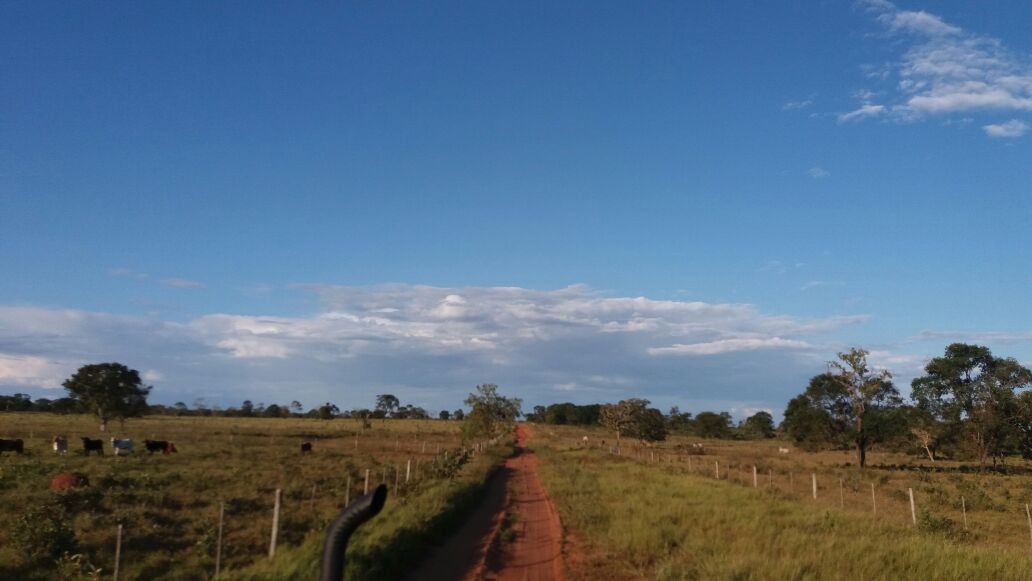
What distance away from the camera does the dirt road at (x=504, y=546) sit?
13.5 m

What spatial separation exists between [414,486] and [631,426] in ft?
185

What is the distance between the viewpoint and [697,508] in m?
20.0

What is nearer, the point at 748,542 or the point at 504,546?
the point at 748,542

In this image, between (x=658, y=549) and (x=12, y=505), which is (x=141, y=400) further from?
(x=658, y=549)

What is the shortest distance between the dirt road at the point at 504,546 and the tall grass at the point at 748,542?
0.75 m

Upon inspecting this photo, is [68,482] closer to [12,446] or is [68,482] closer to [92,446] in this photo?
[12,446]

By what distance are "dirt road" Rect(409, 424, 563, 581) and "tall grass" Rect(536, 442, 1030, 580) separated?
0.75 metres

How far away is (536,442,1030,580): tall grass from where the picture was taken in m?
12.0

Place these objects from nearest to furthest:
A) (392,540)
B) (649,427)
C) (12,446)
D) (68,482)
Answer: (392,540), (68,482), (12,446), (649,427)

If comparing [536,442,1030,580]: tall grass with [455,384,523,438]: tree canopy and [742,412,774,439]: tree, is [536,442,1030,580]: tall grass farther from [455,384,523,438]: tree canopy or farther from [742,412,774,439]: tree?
[742,412,774,439]: tree

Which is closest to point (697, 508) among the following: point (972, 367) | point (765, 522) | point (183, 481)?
point (765, 522)

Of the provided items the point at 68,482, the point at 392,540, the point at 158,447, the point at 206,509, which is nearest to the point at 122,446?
the point at 158,447

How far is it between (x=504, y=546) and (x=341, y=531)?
15.5 metres

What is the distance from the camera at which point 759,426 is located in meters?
143
